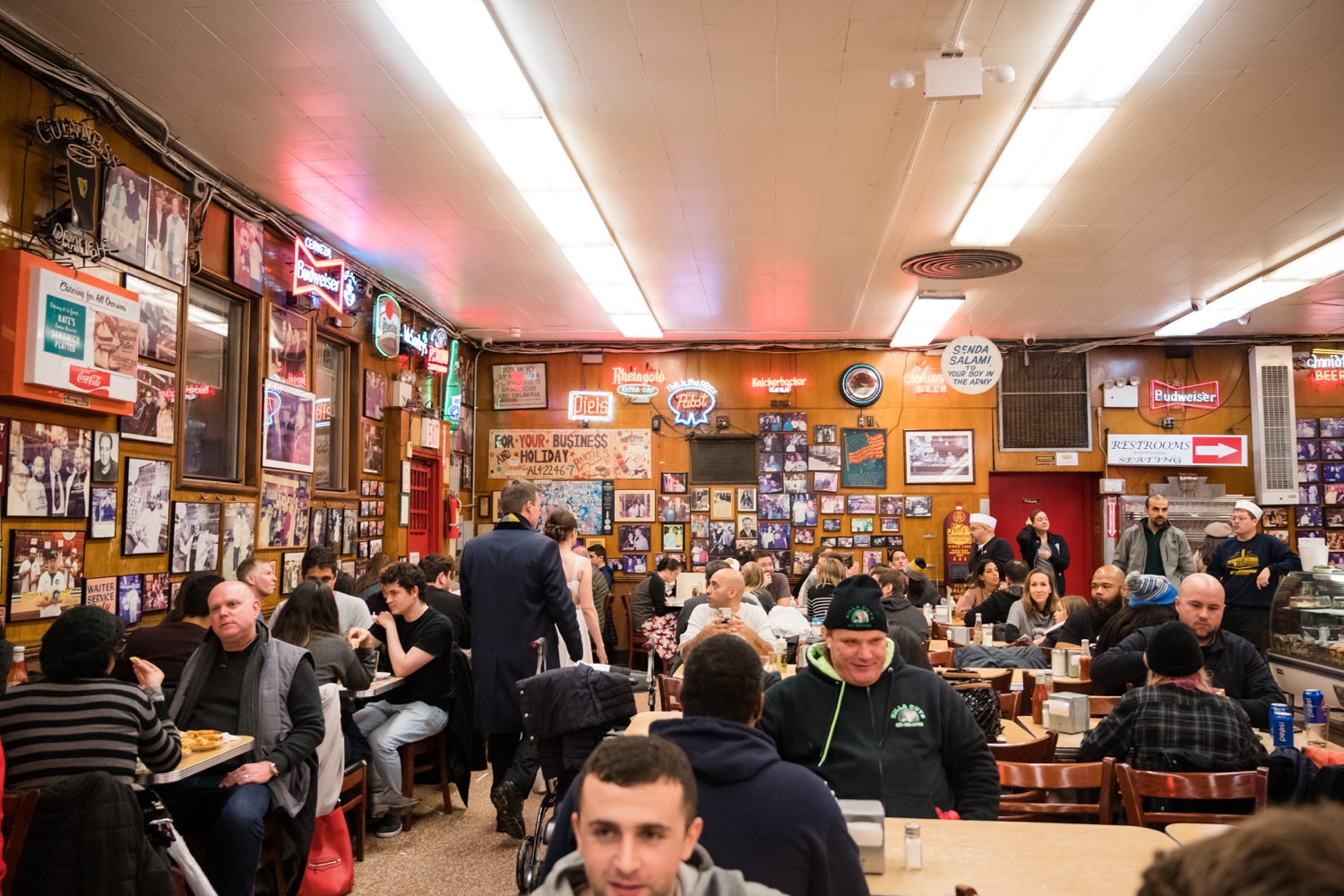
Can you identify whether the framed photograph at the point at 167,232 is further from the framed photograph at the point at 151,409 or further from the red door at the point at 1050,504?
the red door at the point at 1050,504

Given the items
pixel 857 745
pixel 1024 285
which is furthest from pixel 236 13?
pixel 1024 285

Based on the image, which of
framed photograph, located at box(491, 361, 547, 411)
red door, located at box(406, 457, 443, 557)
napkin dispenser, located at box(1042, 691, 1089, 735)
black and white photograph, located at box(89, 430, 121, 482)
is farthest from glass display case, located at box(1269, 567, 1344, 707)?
framed photograph, located at box(491, 361, 547, 411)

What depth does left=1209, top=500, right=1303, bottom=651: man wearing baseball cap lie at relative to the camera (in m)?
8.66

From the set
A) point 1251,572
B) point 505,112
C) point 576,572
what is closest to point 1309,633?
point 1251,572

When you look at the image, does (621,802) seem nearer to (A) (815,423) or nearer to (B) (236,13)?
(B) (236,13)

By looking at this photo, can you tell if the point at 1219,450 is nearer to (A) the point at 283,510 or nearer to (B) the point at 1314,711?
(B) the point at 1314,711

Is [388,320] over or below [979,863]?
over

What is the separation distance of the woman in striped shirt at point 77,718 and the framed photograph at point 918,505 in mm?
11343

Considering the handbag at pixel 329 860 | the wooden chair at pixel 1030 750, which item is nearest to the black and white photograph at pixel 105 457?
the handbag at pixel 329 860

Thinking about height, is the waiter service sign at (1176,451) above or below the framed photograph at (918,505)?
above

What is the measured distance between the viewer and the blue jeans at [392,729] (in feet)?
18.9

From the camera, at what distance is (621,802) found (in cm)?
170

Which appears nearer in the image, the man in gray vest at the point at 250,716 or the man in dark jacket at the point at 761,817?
the man in dark jacket at the point at 761,817

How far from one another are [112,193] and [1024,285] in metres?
8.80
